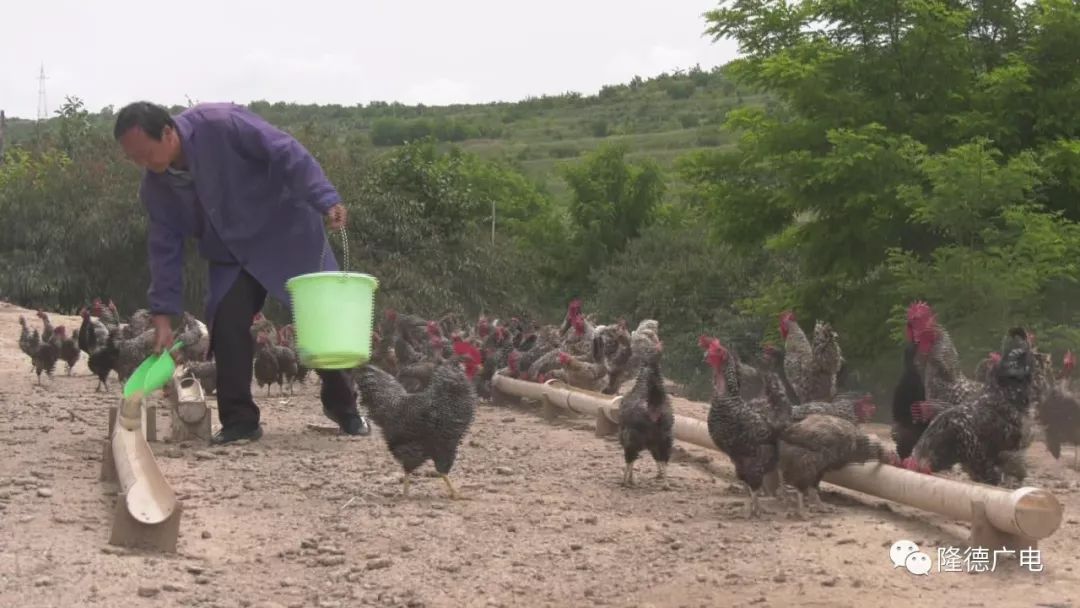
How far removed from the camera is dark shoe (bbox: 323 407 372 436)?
28.1 ft

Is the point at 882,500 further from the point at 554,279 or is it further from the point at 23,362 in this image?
the point at 554,279

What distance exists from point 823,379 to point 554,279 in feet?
99.1

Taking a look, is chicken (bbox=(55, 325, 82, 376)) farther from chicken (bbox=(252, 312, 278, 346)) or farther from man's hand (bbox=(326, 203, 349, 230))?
man's hand (bbox=(326, 203, 349, 230))

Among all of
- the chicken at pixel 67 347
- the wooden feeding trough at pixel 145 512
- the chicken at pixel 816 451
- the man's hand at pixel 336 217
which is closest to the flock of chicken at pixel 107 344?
the chicken at pixel 67 347

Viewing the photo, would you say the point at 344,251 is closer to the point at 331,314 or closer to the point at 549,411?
the point at 331,314

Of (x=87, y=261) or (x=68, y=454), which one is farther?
(x=87, y=261)

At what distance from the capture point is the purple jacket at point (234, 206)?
709cm

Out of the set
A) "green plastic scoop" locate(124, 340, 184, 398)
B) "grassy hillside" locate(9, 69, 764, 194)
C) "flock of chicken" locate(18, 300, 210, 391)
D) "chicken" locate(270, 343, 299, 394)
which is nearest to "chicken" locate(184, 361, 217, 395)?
"flock of chicken" locate(18, 300, 210, 391)

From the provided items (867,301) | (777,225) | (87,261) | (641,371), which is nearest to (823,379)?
(641,371)

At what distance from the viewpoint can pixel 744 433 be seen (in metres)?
6.49

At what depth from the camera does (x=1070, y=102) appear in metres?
18.1

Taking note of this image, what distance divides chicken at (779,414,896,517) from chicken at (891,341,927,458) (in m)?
1.12

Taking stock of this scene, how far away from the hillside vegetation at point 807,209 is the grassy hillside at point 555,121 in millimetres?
26178

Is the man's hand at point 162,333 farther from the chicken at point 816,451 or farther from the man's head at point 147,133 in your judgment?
the chicken at point 816,451
